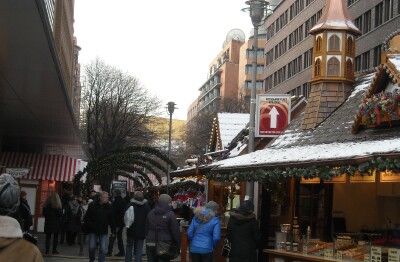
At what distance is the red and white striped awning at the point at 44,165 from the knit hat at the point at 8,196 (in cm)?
2580

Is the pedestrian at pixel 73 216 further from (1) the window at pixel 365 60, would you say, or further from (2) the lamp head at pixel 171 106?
(1) the window at pixel 365 60

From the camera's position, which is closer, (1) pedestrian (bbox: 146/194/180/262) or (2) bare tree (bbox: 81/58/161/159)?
(1) pedestrian (bbox: 146/194/180/262)

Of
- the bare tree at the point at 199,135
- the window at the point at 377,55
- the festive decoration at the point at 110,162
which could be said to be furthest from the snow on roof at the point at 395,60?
the bare tree at the point at 199,135

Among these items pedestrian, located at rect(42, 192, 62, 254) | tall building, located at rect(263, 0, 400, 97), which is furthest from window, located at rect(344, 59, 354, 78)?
tall building, located at rect(263, 0, 400, 97)

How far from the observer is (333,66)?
19.3 metres

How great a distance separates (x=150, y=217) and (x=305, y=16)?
57166mm

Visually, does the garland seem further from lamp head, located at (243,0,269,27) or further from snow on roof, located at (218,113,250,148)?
snow on roof, located at (218,113,250,148)

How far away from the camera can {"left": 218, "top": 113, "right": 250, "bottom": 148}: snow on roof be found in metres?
30.4

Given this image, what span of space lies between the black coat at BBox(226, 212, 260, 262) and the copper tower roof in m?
7.98

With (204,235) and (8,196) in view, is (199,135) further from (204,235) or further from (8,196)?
(8,196)

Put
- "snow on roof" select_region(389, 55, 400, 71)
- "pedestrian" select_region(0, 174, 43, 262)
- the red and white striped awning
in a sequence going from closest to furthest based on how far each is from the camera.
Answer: "pedestrian" select_region(0, 174, 43, 262)
"snow on roof" select_region(389, 55, 400, 71)
the red and white striped awning

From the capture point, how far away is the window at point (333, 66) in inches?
758

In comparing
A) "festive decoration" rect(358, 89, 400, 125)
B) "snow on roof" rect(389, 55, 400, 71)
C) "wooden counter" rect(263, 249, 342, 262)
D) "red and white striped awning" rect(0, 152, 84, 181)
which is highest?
"snow on roof" rect(389, 55, 400, 71)

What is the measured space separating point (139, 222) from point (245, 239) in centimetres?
402
